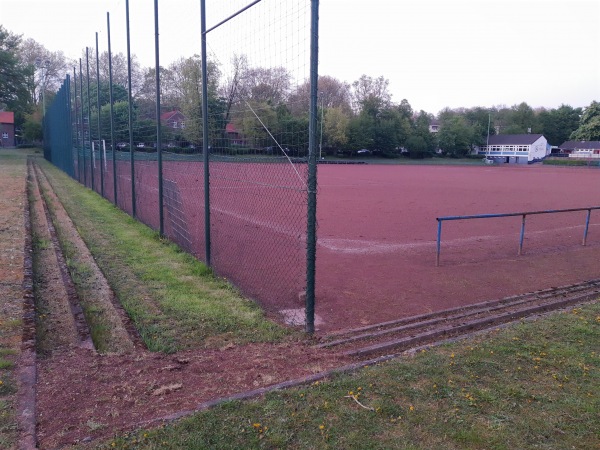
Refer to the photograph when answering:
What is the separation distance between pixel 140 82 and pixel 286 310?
939 cm

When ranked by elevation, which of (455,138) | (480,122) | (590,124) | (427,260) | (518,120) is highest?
(518,120)

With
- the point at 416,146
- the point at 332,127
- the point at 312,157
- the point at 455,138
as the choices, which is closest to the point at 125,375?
the point at 312,157

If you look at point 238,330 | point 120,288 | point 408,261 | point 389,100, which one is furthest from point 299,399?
point 389,100

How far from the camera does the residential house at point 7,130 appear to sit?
70.5m

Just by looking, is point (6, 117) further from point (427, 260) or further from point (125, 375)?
point (125, 375)

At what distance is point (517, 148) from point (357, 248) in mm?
82032

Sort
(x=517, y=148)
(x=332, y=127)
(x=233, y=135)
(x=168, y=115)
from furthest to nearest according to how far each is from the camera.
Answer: (x=517, y=148), (x=332, y=127), (x=168, y=115), (x=233, y=135)

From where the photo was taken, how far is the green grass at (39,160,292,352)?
183 inches

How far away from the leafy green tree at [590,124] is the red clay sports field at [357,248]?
68623mm

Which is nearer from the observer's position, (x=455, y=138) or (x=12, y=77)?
(x=12, y=77)

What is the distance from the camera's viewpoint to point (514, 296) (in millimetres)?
6199

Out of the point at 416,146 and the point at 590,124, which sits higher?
the point at 590,124

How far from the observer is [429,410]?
3.14 metres

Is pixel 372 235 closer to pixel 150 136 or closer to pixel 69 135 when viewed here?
pixel 150 136
